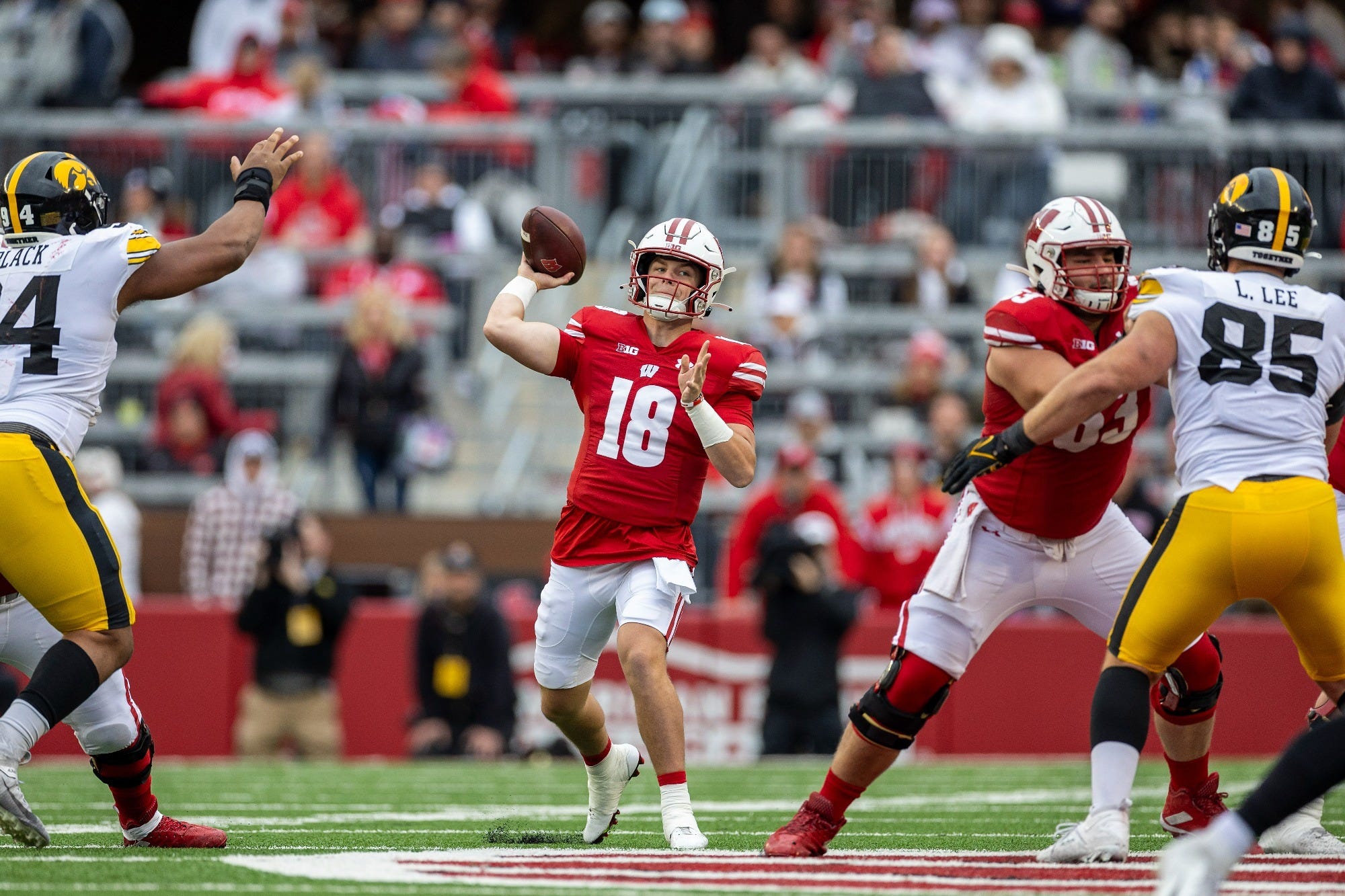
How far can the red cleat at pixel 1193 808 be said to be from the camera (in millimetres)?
5758

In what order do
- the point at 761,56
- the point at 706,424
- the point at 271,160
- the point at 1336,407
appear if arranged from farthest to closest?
the point at 761,56, the point at 271,160, the point at 706,424, the point at 1336,407

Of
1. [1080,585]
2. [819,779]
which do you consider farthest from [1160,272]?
[819,779]

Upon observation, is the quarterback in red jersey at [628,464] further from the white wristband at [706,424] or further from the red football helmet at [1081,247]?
the red football helmet at [1081,247]

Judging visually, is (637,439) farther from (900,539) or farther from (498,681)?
(900,539)

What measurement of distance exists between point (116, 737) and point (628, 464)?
70.1 inches

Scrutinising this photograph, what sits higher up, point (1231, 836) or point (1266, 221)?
point (1266, 221)

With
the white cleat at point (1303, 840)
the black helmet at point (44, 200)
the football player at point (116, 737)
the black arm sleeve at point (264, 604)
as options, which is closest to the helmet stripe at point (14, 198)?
the black helmet at point (44, 200)

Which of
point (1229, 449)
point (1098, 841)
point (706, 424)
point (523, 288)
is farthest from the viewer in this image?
point (523, 288)

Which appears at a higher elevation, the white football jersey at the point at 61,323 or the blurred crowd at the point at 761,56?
the white football jersey at the point at 61,323

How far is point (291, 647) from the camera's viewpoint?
11148mm

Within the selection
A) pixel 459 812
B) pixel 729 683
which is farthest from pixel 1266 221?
pixel 729 683

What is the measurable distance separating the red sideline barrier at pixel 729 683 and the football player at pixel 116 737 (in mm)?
5988

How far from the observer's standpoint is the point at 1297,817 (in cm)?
557

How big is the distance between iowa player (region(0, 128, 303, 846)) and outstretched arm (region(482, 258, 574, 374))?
0.81m
